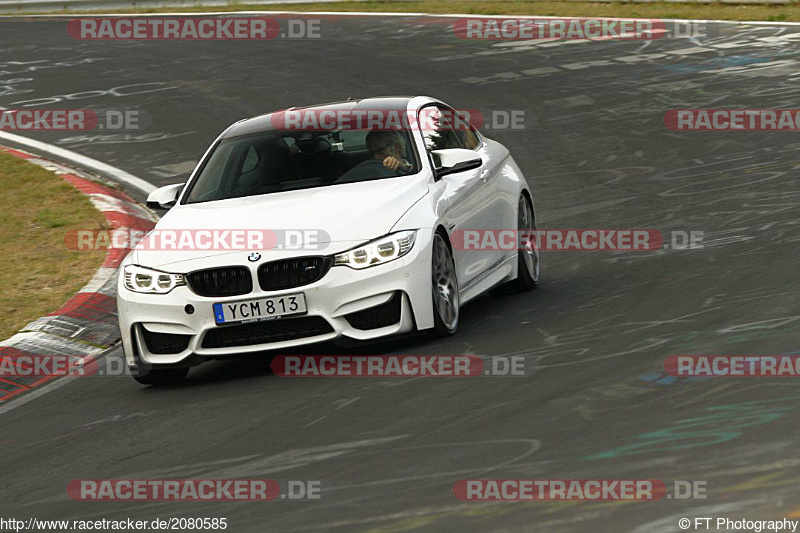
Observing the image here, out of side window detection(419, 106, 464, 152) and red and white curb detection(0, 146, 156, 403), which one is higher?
side window detection(419, 106, 464, 152)

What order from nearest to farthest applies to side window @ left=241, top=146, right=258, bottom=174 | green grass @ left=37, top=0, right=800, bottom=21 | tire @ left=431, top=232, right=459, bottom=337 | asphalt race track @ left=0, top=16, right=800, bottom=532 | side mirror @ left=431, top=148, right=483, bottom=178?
asphalt race track @ left=0, top=16, right=800, bottom=532 < tire @ left=431, top=232, right=459, bottom=337 < side mirror @ left=431, top=148, right=483, bottom=178 < side window @ left=241, top=146, right=258, bottom=174 < green grass @ left=37, top=0, right=800, bottom=21

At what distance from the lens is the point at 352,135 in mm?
9617

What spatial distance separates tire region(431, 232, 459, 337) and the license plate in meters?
0.82

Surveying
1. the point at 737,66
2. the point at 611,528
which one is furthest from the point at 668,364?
the point at 737,66

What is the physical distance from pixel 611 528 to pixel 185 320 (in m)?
3.99

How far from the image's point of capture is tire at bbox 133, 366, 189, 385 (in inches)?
340

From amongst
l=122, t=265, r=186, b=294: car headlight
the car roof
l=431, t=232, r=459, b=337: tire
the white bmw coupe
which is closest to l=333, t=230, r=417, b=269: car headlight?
the white bmw coupe

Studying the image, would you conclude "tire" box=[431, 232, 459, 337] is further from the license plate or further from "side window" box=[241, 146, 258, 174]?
"side window" box=[241, 146, 258, 174]

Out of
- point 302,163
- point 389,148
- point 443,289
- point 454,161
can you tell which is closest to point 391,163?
point 389,148

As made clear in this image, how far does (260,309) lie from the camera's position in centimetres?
823

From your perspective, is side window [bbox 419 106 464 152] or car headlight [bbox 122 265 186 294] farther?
side window [bbox 419 106 464 152]

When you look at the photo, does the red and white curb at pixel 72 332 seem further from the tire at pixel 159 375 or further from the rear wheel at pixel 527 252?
the rear wheel at pixel 527 252

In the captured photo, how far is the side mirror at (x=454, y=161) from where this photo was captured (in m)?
9.36

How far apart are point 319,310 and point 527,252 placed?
9.47 feet
